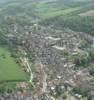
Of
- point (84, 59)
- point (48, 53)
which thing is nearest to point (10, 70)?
point (48, 53)

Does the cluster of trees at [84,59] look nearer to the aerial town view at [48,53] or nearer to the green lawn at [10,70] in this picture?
the aerial town view at [48,53]

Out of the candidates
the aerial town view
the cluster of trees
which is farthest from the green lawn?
the cluster of trees

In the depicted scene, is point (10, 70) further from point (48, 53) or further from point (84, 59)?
point (84, 59)

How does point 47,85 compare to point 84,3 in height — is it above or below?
above

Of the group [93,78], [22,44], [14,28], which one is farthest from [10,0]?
[93,78]

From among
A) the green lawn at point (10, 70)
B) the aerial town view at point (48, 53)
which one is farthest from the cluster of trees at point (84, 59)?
the green lawn at point (10, 70)

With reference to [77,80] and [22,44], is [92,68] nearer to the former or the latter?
[77,80]

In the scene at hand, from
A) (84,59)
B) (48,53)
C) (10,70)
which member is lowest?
(48,53)

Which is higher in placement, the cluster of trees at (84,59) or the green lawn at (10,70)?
the green lawn at (10,70)
